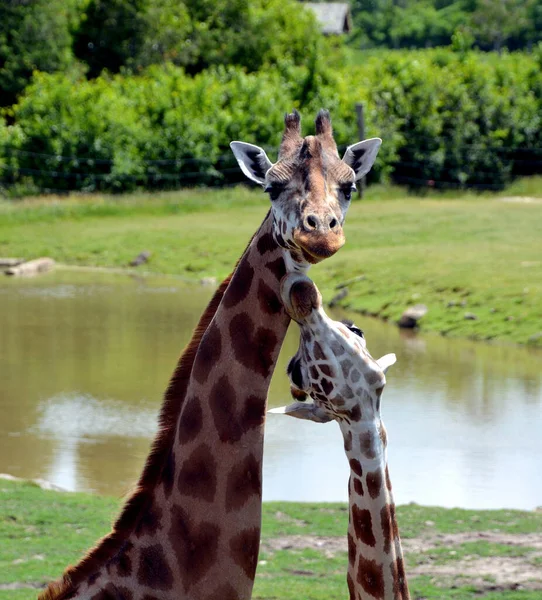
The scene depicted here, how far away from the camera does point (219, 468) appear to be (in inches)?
138

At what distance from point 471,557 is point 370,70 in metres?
33.9

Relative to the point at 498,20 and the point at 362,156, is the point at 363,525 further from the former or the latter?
the point at 498,20

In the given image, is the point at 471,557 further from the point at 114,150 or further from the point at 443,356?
the point at 114,150

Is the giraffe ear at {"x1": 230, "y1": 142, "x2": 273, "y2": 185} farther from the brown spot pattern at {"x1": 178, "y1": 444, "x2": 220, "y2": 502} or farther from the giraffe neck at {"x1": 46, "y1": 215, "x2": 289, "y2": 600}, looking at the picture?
the brown spot pattern at {"x1": 178, "y1": 444, "x2": 220, "y2": 502}

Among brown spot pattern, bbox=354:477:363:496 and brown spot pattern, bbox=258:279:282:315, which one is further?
brown spot pattern, bbox=258:279:282:315

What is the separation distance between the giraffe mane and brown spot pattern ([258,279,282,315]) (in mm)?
216

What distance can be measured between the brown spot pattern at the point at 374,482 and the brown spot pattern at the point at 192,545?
651 mm

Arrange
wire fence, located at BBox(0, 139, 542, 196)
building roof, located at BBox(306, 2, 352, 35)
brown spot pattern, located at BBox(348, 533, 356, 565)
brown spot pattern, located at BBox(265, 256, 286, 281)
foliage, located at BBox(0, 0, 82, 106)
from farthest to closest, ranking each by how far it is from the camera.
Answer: building roof, located at BBox(306, 2, 352, 35)
foliage, located at BBox(0, 0, 82, 106)
wire fence, located at BBox(0, 139, 542, 196)
brown spot pattern, located at BBox(265, 256, 286, 281)
brown spot pattern, located at BBox(348, 533, 356, 565)

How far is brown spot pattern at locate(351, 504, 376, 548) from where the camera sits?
3.09 meters

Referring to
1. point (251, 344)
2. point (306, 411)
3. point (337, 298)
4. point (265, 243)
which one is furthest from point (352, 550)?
point (337, 298)

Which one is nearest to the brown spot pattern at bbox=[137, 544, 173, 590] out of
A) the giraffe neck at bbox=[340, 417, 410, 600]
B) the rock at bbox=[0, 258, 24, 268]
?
the giraffe neck at bbox=[340, 417, 410, 600]

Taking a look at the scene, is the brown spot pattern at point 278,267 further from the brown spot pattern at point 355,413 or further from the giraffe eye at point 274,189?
the brown spot pattern at point 355,413

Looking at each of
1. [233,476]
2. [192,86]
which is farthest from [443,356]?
[192,86]

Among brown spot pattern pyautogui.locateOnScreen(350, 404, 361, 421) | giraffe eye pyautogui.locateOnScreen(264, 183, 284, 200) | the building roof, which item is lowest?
brown spot pattern pyautogui.locateOnScreen(350, 404, 361, 421)
